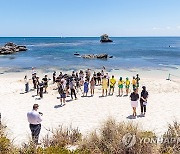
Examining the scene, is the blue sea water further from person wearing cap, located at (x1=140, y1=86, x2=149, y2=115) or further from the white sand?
person wearing cap, located at (x1=140, y1=86, x2=149, y2=115)

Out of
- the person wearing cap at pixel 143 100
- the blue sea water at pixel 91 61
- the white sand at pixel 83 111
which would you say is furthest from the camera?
the blue sea water at pixel 91 61

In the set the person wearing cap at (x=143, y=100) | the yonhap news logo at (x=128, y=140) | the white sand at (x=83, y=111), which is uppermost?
the yonhap news logo at (x=128, y=140)

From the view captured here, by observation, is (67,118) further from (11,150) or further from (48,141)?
(11,150)

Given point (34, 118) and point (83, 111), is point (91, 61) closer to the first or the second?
point (83, 111)

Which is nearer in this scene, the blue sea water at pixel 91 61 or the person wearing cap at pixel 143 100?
the person wearing cap at pixel 143 100

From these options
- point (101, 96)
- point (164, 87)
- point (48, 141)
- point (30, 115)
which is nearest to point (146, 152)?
point (48, 141)

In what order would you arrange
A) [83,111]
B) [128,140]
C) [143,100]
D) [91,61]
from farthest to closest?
[91,61], [83,111], [143,100], [128,140]

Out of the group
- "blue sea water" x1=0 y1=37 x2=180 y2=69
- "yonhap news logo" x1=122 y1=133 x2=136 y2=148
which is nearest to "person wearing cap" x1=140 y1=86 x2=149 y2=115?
"yonhap news logo" x1=122 y1=133 x2=136 y2=148

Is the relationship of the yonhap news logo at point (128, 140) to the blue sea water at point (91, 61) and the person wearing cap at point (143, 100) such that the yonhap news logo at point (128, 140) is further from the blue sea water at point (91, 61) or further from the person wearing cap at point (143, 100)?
the blue sea water at point (91, 61)

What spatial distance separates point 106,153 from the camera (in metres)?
7.57

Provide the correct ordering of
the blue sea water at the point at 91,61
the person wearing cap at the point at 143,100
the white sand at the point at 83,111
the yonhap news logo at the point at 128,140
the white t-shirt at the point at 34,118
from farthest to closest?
the blue sea water at the point at 91,61 < the person wearing cap at the point at 143,100 < the white sand at the point at 83,111 < the white t-shirt at the point at 34,118 < the yonhap news logo at the point at 128,140

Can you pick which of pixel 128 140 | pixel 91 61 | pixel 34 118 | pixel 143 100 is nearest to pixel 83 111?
pixel 143 100

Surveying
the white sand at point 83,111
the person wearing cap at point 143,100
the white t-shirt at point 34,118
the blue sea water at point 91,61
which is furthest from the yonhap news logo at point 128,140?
the blue sea water at point 91,61

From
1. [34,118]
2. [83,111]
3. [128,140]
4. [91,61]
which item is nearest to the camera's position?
[128,140]
